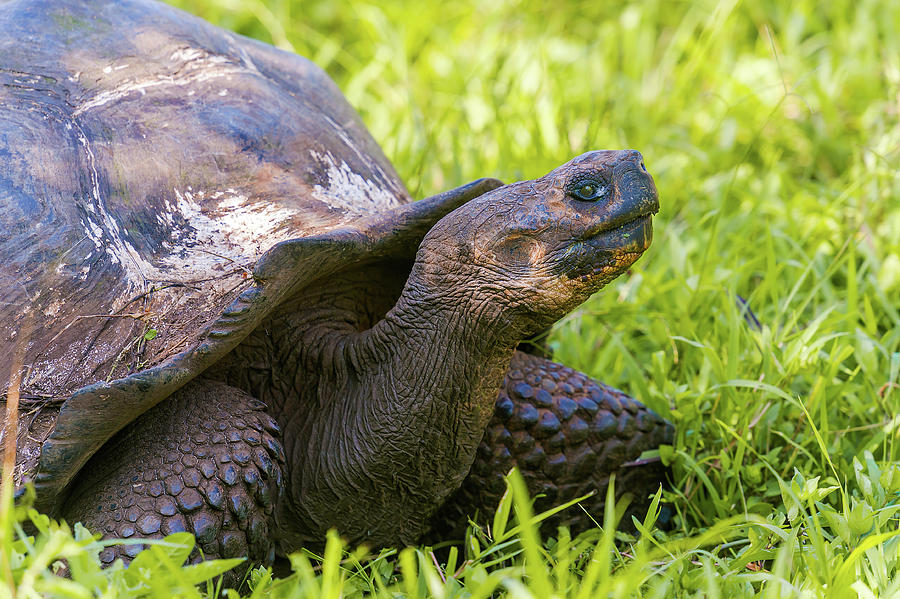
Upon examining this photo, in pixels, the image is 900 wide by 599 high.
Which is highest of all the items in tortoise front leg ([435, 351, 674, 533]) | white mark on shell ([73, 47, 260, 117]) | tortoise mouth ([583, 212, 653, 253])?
white mark on shell ([73, 47, 260, 117])

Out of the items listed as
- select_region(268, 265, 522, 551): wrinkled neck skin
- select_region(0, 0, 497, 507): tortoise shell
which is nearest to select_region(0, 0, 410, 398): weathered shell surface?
select_region(0, 0, 497, 507): tortoise shell

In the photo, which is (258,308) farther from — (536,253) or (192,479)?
(536,253)

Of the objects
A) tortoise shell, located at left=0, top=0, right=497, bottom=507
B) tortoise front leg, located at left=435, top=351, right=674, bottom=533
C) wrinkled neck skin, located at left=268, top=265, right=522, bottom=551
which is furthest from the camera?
tortoise front leg, located at left=435, top=351, right=674, bottom=533

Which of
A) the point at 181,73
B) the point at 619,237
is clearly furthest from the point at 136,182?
the point at 619,237

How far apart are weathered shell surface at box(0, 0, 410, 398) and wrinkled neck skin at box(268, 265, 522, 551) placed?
0.33 meters

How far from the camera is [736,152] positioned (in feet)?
15.1

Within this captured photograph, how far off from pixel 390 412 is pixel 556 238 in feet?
1.85

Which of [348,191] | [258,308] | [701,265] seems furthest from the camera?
[701,265]

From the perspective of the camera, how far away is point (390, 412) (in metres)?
2.24

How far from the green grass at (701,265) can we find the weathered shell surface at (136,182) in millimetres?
510

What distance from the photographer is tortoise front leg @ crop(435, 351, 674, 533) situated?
8.38 feet

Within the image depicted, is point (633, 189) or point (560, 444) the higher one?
point (633, 189)

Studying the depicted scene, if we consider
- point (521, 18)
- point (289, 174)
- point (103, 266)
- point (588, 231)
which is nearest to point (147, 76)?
point (289, 174)

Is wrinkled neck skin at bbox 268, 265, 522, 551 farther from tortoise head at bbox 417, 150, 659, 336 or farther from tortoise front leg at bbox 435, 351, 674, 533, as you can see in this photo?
tortoise front leg at bbox 435, 351, 674, 533
